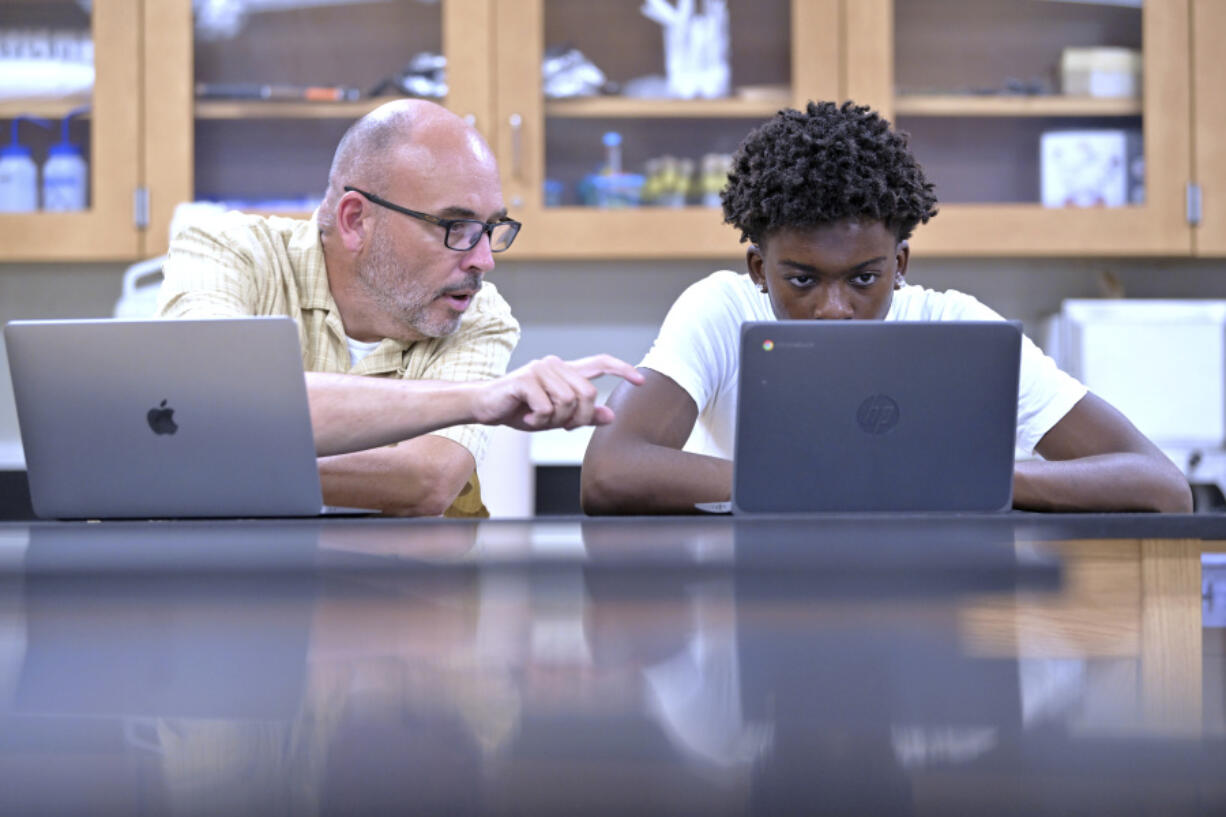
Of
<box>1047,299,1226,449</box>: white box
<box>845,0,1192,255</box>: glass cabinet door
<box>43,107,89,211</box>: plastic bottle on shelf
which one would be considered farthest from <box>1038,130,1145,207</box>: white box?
<box>43,107,89,211</box>: plastic bottle on shelf

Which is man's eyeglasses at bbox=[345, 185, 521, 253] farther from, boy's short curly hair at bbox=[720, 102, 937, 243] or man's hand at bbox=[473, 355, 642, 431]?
man's hand at bbox=[473, 355, 642, 431]

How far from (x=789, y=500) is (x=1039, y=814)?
645mm

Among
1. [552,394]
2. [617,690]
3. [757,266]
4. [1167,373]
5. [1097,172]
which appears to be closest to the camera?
[617,690]

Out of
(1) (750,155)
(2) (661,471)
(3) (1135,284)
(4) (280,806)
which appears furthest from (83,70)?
(4) (280,806)

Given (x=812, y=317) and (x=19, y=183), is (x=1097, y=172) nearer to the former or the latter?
(x=812, y=317)

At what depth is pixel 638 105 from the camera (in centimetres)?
261

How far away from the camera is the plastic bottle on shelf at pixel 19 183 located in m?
2.52

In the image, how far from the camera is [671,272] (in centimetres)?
282

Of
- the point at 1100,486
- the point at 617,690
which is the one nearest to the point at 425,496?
the point at 1100,486

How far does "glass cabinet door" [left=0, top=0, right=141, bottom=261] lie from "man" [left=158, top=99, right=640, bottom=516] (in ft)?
3.28

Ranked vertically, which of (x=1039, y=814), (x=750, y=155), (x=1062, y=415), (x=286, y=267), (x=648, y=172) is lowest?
(x=1039, y=814)

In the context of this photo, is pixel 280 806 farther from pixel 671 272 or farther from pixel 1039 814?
pixel 671 272

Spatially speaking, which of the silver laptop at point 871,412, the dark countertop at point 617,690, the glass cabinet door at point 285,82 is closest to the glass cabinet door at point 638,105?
the glass cabinet door at point 285,82

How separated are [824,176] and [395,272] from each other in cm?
55
